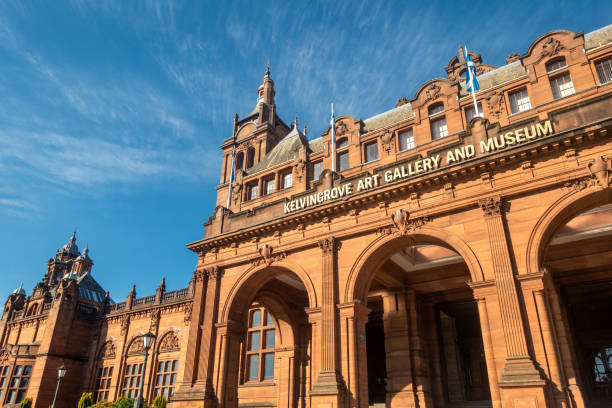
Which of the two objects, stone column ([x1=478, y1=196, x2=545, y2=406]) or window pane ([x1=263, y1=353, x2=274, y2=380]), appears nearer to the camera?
stone column ([x1=478, y1=196, x2=545, y2=406])

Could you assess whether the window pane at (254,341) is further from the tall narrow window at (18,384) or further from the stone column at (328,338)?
the tall narrow window at (18,384)

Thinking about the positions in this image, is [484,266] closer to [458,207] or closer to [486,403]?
[458,207]

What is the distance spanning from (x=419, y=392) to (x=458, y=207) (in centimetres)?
1064

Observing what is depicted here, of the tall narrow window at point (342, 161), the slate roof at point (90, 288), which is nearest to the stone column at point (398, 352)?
the tall narrow window at point (342, 161)

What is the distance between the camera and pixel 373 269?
67.6 ft

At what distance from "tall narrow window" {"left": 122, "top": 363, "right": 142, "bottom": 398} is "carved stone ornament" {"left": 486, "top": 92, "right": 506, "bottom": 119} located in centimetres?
3725

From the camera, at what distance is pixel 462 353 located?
105 ft

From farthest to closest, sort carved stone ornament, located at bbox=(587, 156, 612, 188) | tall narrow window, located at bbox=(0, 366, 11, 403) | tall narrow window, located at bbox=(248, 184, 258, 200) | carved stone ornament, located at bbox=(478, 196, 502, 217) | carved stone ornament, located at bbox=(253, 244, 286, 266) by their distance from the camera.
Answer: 1. tall narrow window, located at bbox=(0, 366, 11, 403)
2. tall narrow window, located at bbox=(248, 184, 258, 200)
3. carved stone ornament, located at bbox=(253, 244, 286, 266)
4. carved stone ornament, located at bbox=(478, 196, 502, 217)
5. carved stone ornament, located at bbox=(587, 156, 612, 188)

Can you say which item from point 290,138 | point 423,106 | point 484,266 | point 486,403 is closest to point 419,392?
point 486,403

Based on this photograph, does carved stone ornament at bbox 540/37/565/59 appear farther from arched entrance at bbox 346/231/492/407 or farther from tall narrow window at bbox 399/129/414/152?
arched entrance at bbox 346/231/492/407

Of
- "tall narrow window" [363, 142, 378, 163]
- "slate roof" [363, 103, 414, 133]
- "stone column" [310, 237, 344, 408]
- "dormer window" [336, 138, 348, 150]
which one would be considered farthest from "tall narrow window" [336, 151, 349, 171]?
"stone column" [310, 237, 344, 408]

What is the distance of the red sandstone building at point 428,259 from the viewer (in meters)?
16.2

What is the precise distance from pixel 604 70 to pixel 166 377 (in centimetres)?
3896

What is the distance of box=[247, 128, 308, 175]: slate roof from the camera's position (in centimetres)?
3444
